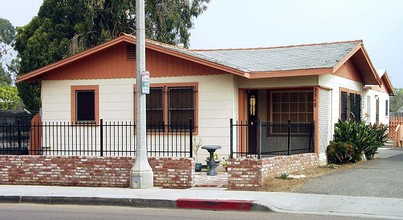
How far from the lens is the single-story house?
57.7 feet

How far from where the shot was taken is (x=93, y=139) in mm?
19125

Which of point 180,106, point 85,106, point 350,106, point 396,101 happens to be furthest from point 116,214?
point 396,101

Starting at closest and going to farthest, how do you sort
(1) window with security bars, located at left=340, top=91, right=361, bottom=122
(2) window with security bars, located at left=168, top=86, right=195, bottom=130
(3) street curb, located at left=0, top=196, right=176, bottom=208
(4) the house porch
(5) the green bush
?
(3) street curb, located at left=0, top=196, right=176, bottom=208
(4) the house porch
(2) window with security bars, located at left=168, top=86, right=195, bottom=130
(5) the green bush
(1) window with security bars, located at left=340, top=91, right=361, bottom=122

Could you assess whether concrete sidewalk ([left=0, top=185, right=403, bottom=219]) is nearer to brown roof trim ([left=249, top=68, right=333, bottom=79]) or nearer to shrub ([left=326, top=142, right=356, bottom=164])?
brown roof trim ([left=249, top=68, right=333, bottom=79])

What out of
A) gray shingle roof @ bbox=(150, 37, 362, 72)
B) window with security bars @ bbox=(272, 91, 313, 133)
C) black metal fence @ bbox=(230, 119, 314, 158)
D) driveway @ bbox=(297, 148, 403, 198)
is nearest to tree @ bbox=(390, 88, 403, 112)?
gray shingle roof @ bbox=(150, 37, 362, 72)

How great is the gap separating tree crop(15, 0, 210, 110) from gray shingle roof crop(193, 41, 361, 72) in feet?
33.4

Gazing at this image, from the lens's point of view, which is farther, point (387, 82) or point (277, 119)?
point (387, 82)

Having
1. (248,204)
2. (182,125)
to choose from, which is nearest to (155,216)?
(248,204)

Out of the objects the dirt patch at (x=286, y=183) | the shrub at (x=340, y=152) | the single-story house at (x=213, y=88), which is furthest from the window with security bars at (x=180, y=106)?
the shrub at (x=340, y=152)

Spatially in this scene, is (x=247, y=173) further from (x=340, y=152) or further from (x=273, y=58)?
(x=273, y=58)

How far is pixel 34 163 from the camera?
1553 centimetres

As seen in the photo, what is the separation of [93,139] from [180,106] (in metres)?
3.33

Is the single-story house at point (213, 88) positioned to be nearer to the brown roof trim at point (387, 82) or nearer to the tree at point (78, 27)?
the brown roof trim at point (387, 82)

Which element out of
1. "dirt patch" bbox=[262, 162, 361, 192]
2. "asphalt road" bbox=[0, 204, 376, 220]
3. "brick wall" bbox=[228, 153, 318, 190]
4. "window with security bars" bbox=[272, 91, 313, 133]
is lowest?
"asphalt road" bbox=[0, 204, 376, 220]
